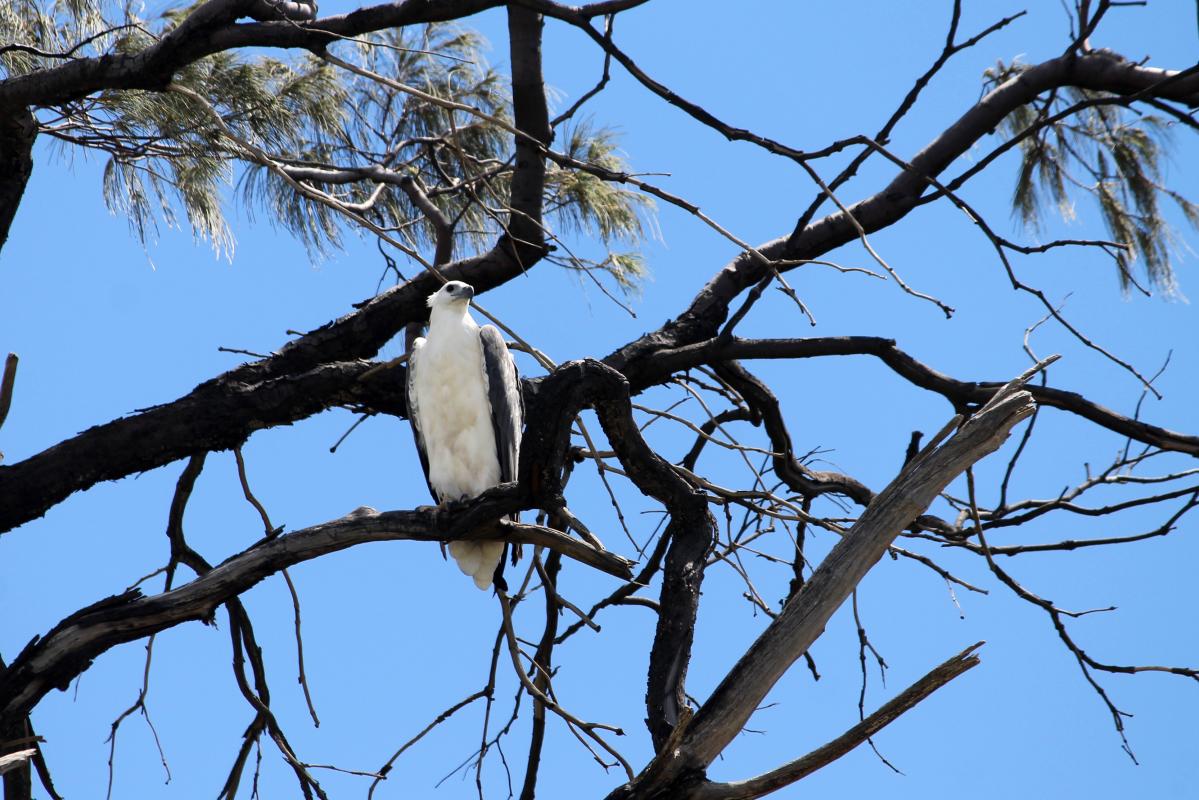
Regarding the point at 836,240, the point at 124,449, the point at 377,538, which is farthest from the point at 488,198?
the point at 377,538

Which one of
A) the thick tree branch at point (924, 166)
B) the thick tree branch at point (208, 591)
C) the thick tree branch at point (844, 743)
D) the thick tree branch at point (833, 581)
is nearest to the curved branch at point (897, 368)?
the thick tree branch at point (924, 166)

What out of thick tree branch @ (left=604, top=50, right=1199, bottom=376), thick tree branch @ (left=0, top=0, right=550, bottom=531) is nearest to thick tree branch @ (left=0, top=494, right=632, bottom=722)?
thick tree branch @ (left=0, top=0, right=550, bottom=531)

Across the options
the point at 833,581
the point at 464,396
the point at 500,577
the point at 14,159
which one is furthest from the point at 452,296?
the point at 833,581

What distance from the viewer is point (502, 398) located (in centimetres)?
389

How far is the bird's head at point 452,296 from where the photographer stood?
391cm

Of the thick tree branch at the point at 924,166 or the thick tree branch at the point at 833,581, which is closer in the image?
the thick tree branch at the point at 833,581

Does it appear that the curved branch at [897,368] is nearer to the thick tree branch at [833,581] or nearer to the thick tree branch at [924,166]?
the thick tree branch at [924,166]

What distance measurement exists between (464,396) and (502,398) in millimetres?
147

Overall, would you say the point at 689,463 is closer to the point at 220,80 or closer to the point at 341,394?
the point at 341,394

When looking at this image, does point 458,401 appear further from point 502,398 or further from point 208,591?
point 208,591

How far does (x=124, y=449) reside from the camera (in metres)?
3.68

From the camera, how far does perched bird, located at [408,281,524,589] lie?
154 inches

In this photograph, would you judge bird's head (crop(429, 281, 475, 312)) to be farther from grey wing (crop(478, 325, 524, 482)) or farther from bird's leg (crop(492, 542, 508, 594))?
bird's leg (crop(492, 542, 508, 594))

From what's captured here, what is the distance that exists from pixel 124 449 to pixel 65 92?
109 centimetres
